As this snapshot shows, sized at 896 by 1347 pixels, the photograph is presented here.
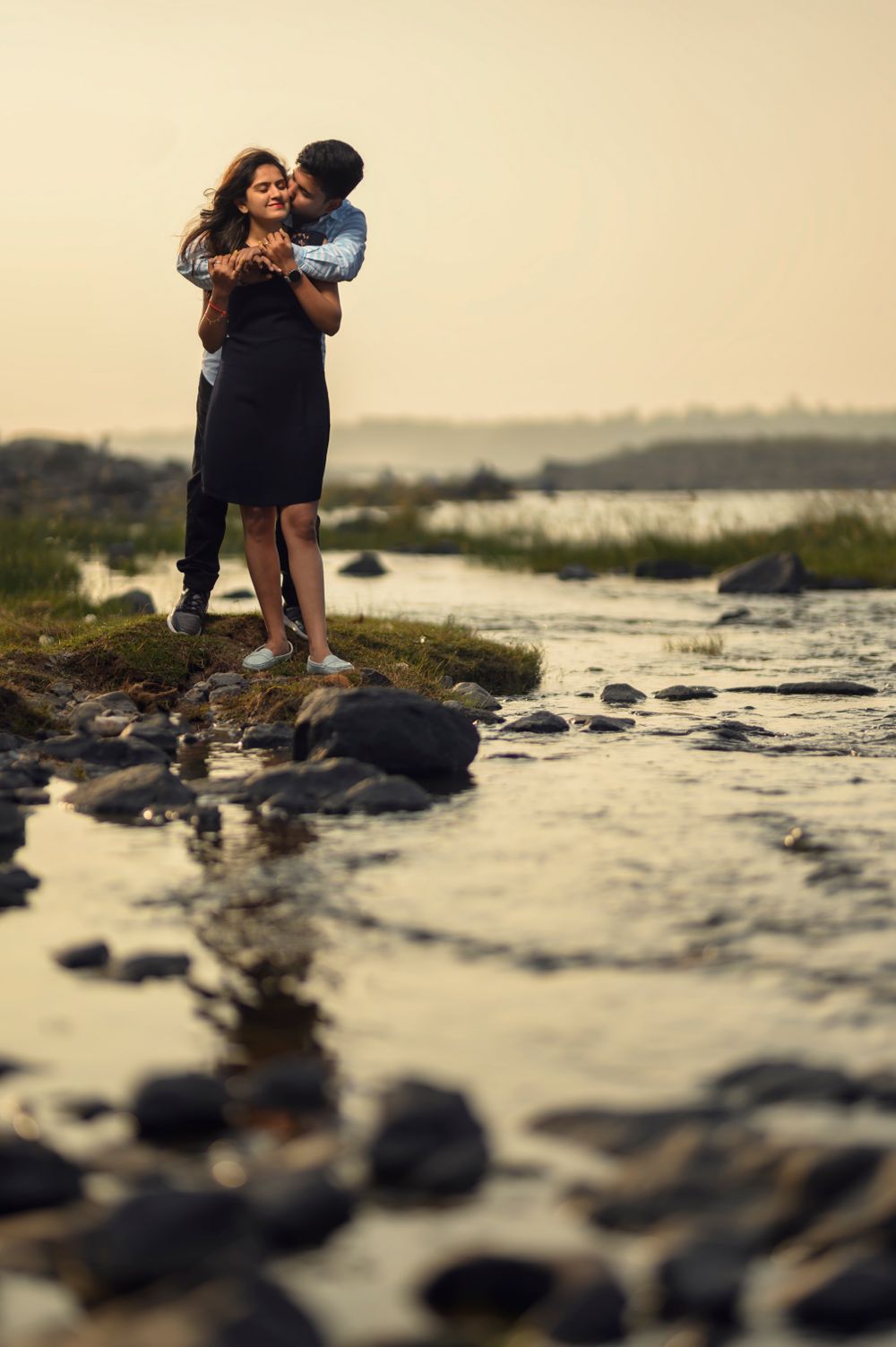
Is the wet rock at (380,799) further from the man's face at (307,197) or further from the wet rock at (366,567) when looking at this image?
the wet rock at (366,567)

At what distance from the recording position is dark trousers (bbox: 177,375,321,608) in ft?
27.1

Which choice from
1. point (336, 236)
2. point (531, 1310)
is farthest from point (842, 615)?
point (531, 1310)

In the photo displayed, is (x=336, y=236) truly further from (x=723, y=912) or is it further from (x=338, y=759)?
(x=723, y=912)

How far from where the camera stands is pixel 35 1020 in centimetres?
331

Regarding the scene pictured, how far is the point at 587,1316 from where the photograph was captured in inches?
84.3

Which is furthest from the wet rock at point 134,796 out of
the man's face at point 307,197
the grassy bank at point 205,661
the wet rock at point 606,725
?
the man's face at point 307,197

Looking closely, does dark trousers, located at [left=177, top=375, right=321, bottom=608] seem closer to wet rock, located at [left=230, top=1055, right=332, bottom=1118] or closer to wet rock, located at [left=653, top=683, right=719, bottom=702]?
wet rock, located at [left=653, top=683, right=719, bottom=702]

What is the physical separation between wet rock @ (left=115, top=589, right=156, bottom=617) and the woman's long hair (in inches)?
171

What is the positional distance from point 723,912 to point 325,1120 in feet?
5.47

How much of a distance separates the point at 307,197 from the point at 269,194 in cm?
19

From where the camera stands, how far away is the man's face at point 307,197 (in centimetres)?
713

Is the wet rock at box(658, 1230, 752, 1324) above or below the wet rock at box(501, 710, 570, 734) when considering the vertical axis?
below

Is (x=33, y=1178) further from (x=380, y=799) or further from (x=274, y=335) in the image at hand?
(x=274, y=335)

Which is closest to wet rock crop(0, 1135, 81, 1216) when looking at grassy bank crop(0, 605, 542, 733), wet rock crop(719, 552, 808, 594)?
grassy bank crop(0, 605, 542, 733)
